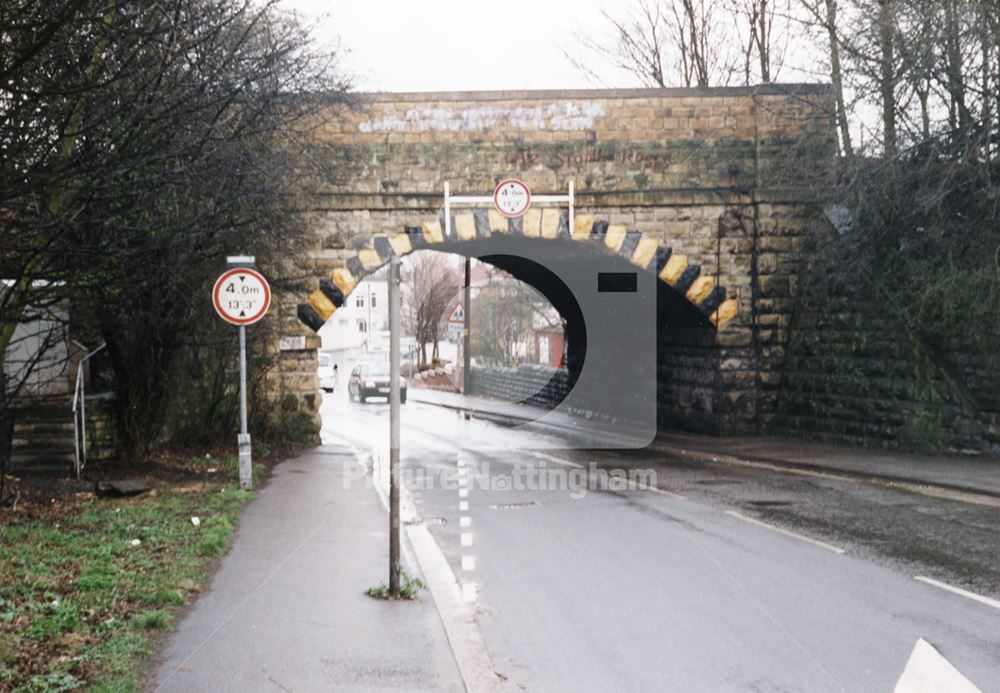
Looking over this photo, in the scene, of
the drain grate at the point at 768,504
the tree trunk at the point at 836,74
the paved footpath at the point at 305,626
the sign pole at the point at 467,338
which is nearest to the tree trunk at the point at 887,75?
the tree trunk at the point at 836,74

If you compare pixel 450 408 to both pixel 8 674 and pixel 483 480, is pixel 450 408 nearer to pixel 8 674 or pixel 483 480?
pixel 483 480

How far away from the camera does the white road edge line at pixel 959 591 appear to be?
7.59 m

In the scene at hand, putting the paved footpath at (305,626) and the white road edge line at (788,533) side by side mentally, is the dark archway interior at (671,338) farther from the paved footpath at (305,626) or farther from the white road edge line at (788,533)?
the paved footpath at (305,626)

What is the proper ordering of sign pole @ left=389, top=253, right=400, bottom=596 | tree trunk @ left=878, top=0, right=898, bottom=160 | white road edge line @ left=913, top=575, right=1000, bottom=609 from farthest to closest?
tree trunk @ left=878, top=0, right=898, bottom=160, white road edge line @ left=913, top=575, right=1000, bottom=609, sign pole @ left=389, top=253, right=400, bottom=596

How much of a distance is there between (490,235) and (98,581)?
46.3ft

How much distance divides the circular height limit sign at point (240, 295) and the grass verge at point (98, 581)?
2537mm

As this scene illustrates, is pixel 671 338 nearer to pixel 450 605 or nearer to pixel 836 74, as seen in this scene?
pixel 836 74

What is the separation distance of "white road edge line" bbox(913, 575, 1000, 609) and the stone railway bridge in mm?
12759

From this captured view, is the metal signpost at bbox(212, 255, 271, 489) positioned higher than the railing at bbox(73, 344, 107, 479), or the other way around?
the metal signpost at bbox(212, 255, 271, 489)

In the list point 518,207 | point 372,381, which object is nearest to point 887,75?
point 518,207

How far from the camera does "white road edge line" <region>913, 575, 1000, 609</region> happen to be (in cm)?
759

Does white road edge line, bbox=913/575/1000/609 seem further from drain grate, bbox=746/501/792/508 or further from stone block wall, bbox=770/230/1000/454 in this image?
stone block wall, bbox=770/230/1000/454

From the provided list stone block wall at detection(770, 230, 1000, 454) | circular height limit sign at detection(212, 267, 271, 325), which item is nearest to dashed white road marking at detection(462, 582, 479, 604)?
circular height limit sign at detection(212, 267, 271, 325)

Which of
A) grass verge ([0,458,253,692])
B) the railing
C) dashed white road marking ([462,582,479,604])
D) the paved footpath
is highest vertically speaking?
the railing
